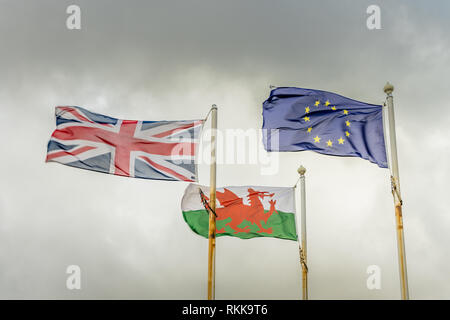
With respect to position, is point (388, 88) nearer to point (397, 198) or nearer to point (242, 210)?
point (397, 198)

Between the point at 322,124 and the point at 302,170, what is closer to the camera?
the point at 322,124

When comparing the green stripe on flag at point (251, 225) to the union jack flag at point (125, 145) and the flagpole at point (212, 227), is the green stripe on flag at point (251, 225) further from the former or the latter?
the union jack flag at point (125, 145)

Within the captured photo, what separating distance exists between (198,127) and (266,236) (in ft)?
30.7

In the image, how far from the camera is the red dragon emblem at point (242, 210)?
110 ft

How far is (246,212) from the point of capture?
111 feet

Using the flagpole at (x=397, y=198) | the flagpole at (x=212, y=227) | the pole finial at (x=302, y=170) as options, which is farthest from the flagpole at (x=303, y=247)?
the flagpole at (x=397, y=198)

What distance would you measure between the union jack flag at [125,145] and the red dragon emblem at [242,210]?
27.8 ft

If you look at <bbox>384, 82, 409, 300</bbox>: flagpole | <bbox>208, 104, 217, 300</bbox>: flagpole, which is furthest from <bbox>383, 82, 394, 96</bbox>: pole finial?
<bbox>208, 104, 217, 300</bbox>: flagpole

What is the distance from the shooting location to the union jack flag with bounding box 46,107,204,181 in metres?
25.5

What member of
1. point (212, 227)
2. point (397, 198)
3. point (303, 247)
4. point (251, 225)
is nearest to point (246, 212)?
point (251, 225)

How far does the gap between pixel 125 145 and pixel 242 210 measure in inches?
388

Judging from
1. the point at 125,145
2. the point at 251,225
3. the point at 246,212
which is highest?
the point at 125,145

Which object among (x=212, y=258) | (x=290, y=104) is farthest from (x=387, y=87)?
(x=212, y=258)
